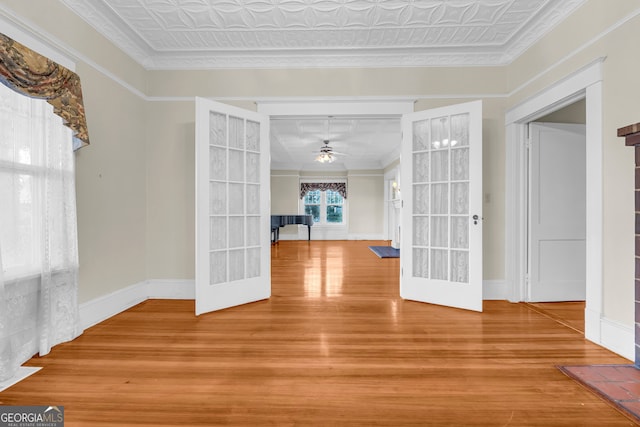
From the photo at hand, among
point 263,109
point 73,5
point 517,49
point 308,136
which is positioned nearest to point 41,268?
point 73,5

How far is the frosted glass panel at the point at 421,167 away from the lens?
11.1 ft

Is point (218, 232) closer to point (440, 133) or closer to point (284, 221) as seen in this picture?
point (440, 133)

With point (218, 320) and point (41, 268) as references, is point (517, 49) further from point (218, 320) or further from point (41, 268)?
point (41, 268)

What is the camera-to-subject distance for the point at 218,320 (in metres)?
2.83

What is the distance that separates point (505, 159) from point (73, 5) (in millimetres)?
4320

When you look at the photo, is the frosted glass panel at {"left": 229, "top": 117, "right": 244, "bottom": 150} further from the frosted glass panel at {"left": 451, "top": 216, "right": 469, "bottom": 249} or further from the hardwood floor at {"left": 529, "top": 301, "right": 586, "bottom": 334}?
the hardwood floor at {"left": 529, "top": 301, "right": 586, "bottom": 334}

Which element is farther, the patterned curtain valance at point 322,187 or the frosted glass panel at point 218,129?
the patterned curtain valance at point 322,187

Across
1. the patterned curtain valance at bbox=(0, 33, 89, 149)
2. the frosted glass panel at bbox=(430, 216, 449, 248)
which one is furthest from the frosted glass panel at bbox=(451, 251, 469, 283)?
the patterned curtain valance at bbox=(0, 33, 89, 149)

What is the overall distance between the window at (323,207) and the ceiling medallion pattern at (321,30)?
736 centimetres

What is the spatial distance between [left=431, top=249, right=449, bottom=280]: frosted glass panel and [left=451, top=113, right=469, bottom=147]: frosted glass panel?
115cm

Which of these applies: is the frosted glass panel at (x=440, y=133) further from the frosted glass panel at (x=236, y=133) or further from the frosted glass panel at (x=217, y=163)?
the frosted glass panel at (x=217, y=163)

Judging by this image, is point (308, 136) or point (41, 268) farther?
point (308, 136)

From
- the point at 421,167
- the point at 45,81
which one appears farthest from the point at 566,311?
the point at 45,81

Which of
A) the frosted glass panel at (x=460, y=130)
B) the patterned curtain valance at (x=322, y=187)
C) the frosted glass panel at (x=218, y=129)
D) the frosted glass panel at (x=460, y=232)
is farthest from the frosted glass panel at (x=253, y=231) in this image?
the patterned curtain valance at (x=322, y=187)
